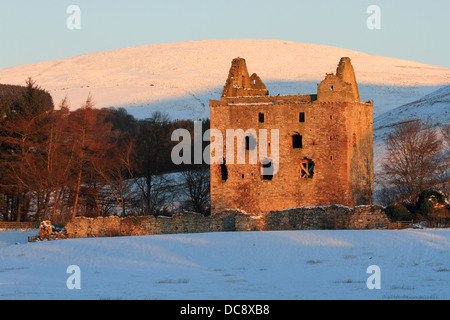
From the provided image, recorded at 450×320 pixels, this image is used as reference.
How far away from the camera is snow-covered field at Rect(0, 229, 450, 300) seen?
2102cm

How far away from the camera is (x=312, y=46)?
465ft

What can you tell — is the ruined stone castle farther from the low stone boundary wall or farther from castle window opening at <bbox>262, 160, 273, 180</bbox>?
the low stone boundary wall

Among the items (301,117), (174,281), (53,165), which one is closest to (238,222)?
(301,117)

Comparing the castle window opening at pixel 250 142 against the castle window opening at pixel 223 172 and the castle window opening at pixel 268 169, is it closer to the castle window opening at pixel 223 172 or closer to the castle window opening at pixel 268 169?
the castle window opening at pixel 268 169

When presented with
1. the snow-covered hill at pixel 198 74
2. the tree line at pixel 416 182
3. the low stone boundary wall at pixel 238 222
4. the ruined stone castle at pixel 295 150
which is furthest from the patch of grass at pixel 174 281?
the snow-covered hill at pixel 198 74

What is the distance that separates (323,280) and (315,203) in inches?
719

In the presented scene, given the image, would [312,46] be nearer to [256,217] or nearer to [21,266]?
[256,217]

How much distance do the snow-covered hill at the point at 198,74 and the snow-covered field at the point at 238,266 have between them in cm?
7128

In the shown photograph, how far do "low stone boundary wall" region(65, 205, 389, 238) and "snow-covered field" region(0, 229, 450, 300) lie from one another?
254 cm

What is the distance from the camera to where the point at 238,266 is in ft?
88.7

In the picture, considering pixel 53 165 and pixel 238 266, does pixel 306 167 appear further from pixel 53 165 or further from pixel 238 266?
pixel 53 165

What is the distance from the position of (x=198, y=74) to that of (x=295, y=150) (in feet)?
278

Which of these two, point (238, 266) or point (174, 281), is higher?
point (238, 266)

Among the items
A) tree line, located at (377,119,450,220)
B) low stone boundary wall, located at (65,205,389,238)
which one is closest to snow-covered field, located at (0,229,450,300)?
low stone boundary wall, located at (65,205,389,238)
